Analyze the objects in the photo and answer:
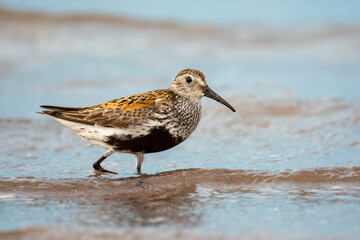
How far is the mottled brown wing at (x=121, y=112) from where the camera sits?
26.0ft

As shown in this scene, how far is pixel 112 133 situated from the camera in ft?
26.2

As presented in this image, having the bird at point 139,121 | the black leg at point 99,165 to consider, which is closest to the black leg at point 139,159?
the bird at point 139,121

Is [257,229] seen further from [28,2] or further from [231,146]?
[28,2]

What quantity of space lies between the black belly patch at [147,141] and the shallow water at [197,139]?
386 mm

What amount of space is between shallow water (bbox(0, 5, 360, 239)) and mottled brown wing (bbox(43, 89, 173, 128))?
0.78 meters

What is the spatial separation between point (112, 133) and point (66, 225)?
2.34 metres

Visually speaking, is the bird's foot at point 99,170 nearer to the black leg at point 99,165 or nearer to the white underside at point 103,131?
the black leg at point 99,165

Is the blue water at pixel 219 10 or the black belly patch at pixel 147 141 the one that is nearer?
the black belly patch at pixel 147 141

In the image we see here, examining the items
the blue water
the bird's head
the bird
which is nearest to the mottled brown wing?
the bird

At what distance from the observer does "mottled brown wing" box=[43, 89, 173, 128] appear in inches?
312

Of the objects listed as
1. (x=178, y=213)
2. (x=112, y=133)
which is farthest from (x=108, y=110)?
(x=178, y=213)

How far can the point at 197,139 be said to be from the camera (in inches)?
396

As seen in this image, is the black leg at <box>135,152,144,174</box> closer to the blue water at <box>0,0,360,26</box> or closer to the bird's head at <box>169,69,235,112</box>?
the bird's head at <box>169,69,235,112</box>

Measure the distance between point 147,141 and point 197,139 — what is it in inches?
89.8
